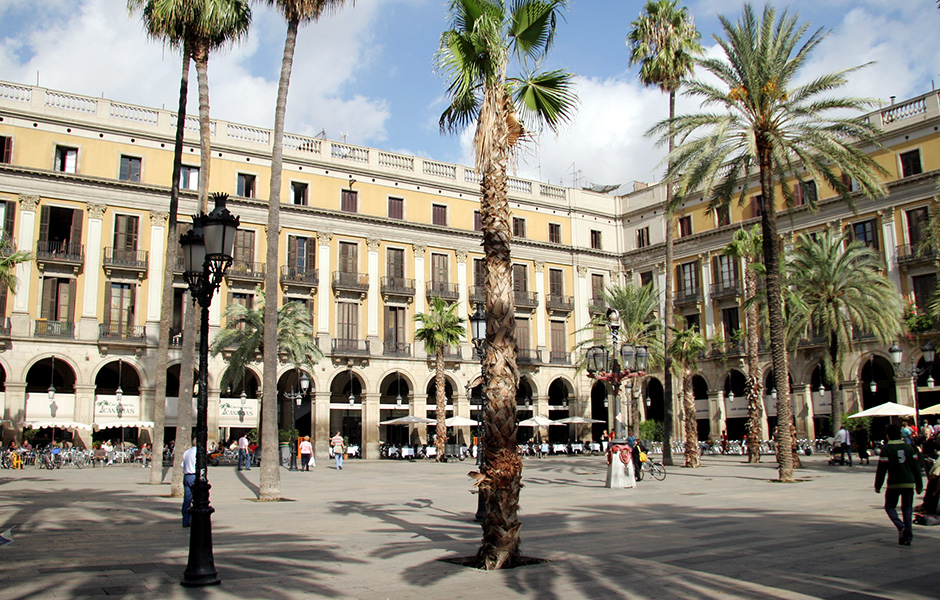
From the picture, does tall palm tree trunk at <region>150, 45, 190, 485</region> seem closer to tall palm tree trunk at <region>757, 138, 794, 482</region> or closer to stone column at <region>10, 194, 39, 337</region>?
tall palm tree trunk at <region>757, 138, 794, 482</region>

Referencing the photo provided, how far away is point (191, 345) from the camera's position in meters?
19.6

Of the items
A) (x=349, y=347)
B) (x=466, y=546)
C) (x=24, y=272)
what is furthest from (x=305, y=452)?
(x=466, y=546)

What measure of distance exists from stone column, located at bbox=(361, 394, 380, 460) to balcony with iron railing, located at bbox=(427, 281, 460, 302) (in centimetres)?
700

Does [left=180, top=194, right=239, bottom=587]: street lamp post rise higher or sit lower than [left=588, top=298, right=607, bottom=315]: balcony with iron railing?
lower

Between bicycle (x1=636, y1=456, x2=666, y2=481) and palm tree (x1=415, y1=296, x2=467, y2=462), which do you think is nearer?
bicycle (x1=636, y1=456, x2=666, y2=481)

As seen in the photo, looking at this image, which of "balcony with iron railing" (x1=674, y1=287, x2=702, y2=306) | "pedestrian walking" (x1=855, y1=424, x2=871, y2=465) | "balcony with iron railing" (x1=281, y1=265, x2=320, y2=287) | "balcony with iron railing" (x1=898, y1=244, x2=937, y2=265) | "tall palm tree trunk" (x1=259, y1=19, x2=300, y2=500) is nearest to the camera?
"tall palm tree trunk" (x1=259, y1=19, x2=300, y2=500)

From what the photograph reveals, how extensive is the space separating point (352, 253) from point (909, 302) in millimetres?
28673

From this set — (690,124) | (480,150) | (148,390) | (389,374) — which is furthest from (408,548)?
(389,374)

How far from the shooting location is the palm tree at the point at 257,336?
3597cm

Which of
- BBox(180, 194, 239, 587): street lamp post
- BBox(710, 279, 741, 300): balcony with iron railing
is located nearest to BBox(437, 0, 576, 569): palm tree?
BBox(180, 194, 239, 587): street lamp post

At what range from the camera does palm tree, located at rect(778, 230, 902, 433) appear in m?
33.7

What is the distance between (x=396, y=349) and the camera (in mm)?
45062

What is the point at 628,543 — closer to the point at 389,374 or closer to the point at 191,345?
the point at 191,345

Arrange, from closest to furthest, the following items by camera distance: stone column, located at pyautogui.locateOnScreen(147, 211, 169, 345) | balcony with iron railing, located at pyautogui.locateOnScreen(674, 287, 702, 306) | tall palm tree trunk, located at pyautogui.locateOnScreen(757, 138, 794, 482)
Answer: tall palm tree trunk, located at pyautogui.locateOnScreen(757, 138, 794, 482) → stone column, located at pyautogui.locateOnScreen(147, 211, 169, 345) → balcony with iron railing, located at pyautogui.locateOnScreen(674, 287, 702, 306)
